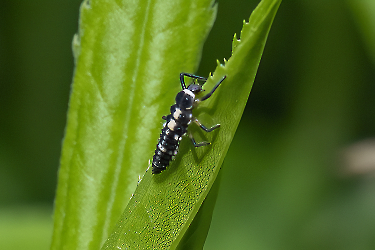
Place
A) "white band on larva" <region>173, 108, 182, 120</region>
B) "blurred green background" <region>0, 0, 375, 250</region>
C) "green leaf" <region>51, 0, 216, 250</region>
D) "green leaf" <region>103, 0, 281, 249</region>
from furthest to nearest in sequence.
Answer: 1. "blurred green background" <region>0, 0, 375, 250</region>
2. "white band on larva" <region>173, 108, 182, 120</region>
3. "green leaf" <region>51, 0, 216, 250</region>
4. "green leaf" <region>103, 0, 281, 249</region>

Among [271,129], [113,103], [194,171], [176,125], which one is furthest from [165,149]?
[271,129]

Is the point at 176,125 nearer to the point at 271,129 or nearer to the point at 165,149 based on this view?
the point at 165,149

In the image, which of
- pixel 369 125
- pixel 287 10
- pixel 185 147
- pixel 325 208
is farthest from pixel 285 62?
pixel 185 147

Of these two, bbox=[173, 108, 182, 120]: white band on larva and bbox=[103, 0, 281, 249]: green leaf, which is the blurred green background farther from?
bbox=[103, 0, 281, 249]: green leaf

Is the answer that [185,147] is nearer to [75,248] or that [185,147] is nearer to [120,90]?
[120,90]

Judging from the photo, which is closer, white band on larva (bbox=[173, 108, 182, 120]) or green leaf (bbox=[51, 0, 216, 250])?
green leaf (bbox=[51, 0, 216, 250])

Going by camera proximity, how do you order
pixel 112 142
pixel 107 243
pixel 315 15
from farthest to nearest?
pixel 315 15 < pixel 112 142 < pixel 107 243

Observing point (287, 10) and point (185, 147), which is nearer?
point (185, 147)

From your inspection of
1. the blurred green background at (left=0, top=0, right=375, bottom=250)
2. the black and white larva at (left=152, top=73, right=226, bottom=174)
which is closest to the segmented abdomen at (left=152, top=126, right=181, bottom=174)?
the black and white larva at (left=152, top=73, right=226, bottom=174)
